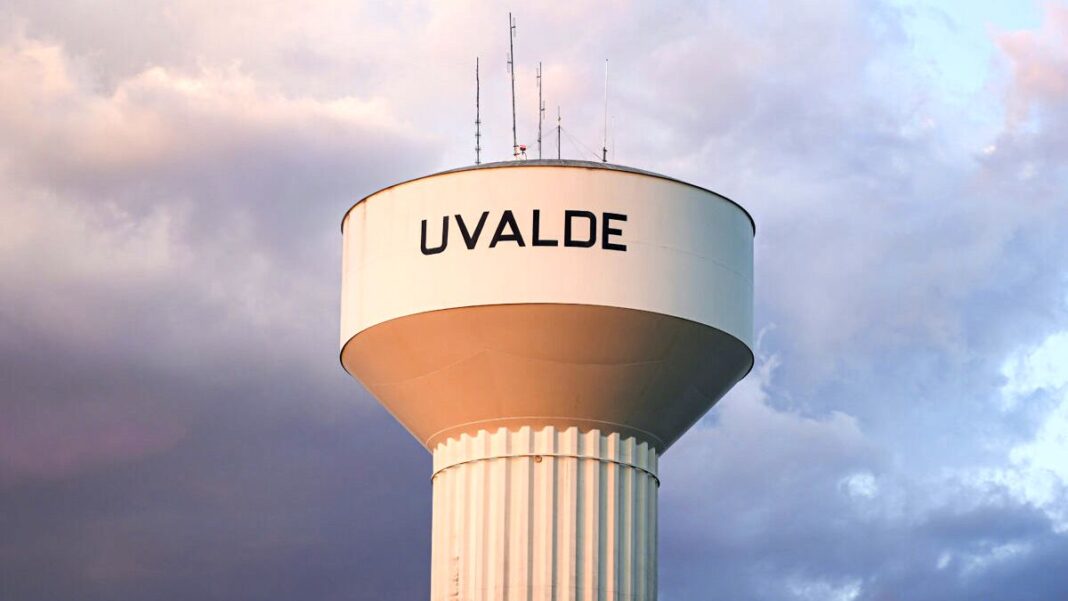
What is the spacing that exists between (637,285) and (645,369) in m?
1.05

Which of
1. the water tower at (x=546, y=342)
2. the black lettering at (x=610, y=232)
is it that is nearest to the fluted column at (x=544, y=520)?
the water tower at (x=546, y=342)

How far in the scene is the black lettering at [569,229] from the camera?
25141 mm

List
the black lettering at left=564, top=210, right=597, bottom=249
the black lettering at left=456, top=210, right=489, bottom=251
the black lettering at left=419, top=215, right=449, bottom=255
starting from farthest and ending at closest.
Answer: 1. the black lettering at left=419, top=215, right=449, bottom=255
2. the black lettering at left=456, top=210, right=489, bottom=251
3. the black lettering at left=564, top=210, right=597, bottom=249

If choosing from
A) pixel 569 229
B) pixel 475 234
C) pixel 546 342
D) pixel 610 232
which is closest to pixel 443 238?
pixel 475 234

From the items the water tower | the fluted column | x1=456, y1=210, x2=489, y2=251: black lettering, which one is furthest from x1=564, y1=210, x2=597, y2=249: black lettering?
the fluted column

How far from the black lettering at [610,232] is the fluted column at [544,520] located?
2180 mm

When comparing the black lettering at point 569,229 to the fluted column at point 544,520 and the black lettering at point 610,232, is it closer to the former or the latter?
the black lettering at point 610,232

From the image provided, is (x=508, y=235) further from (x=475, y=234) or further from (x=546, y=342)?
(x=546, y=342)

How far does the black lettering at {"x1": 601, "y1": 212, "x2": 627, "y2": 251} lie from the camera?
25228mm

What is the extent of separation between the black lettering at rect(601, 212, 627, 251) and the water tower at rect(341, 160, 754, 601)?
2 cm

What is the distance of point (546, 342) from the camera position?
25.3 metres

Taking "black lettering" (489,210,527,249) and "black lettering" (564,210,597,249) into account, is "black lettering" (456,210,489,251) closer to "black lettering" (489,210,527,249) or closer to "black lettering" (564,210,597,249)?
"black lettering" (489,210,527,249)

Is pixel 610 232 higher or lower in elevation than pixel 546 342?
higher

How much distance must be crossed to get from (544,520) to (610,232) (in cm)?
331
